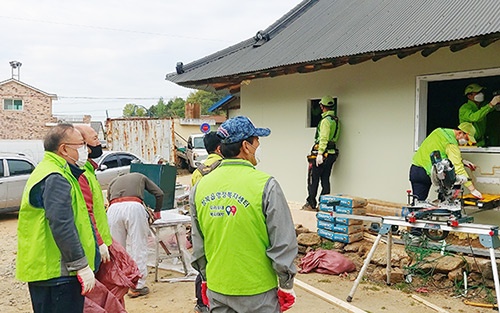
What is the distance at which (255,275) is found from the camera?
110 inches

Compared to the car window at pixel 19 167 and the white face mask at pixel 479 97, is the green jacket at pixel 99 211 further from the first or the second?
the car window at pixel 19 167

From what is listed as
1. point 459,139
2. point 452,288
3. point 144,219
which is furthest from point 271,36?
point 452,288

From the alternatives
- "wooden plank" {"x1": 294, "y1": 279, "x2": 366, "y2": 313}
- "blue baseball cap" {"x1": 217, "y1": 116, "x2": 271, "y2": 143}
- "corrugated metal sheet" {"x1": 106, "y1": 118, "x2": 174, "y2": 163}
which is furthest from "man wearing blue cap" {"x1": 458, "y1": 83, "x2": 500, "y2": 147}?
"corrugated metal sheet" {"x1": 106, "y1": 118, "x2": 174, "y2": 163}

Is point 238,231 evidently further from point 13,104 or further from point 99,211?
point 13,104

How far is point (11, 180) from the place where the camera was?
12.5 meters

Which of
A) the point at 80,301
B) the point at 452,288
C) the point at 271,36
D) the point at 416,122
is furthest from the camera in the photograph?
the point at 271,36

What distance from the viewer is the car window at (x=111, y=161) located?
15117 mm

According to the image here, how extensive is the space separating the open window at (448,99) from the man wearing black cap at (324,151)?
1357 millimetres

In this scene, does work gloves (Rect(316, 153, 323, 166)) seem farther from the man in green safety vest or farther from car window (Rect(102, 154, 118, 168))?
car window (Rect(102, 154, 118, 168))

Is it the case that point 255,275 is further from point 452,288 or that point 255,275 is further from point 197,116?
point 197,116

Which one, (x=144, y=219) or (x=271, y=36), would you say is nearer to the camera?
(x=144, y=219)

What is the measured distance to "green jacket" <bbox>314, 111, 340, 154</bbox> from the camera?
781cm

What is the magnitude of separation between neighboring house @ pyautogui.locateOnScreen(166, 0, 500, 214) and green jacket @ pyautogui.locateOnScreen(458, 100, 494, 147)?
41cm

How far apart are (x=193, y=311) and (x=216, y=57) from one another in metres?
6.44
